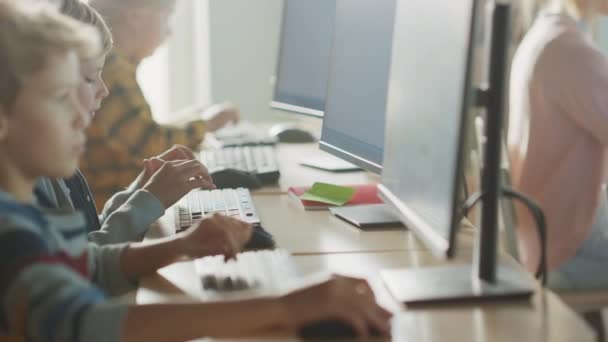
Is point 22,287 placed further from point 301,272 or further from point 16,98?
point 301,272

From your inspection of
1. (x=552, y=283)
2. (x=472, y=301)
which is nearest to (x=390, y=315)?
(x=472, y=301)

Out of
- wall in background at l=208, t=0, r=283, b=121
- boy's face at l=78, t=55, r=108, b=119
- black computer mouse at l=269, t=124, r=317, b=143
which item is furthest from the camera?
wall in background at l=208, t=0, r=283, b=121

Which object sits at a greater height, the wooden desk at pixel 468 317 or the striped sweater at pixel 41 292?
the striped sweater at pixel 41 292

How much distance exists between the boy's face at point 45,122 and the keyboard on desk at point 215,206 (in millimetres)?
438

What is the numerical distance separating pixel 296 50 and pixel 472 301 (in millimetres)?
1273

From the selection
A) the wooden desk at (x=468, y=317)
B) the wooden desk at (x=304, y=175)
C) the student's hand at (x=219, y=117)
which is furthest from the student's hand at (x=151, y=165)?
the student's hand at (x=219, y=117)

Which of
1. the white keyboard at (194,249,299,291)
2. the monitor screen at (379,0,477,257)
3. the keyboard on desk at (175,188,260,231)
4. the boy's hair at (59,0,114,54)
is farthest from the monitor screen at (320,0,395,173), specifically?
the boy's hair at (59,0,114,54)

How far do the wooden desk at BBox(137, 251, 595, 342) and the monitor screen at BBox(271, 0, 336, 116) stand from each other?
957 mm

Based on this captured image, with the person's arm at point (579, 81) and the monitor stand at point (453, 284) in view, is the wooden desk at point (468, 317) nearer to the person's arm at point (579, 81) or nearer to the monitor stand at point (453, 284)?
the monitor stand at point (453, 284)

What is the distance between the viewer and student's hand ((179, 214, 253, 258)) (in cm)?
99

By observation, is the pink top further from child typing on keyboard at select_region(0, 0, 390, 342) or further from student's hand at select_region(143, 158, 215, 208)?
child typing on keyboard at select_region(0, 0, 390, 342)

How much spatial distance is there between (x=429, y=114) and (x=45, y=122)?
48 centimetres

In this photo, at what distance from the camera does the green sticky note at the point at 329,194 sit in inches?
52.6

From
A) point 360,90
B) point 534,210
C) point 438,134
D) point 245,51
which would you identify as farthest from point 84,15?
point 245,51
